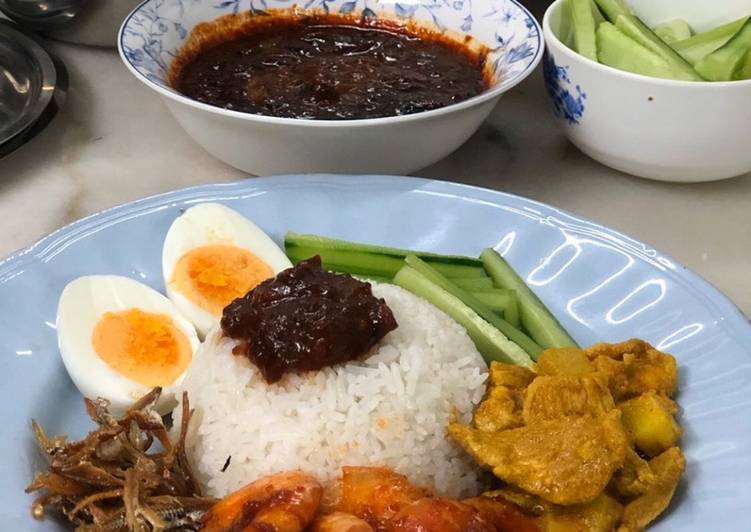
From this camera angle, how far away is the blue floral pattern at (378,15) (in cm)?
203

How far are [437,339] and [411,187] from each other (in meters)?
0.42

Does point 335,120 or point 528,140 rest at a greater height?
point 335,120

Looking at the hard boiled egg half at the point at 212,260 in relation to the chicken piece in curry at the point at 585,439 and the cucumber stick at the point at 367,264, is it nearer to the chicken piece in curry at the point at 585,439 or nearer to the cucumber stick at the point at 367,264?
the cucumber stick at the point at 367,264

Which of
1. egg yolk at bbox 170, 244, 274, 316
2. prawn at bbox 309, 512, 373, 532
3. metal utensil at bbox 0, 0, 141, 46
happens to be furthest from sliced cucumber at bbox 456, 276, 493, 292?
metal utensil at bbox 0, 0, 141, 46

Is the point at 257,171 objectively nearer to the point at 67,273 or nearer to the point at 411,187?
the point at 411,187

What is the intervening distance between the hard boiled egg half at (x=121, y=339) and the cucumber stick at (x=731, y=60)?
4.25 feet

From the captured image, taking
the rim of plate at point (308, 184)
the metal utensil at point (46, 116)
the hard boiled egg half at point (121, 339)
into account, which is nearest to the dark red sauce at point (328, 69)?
the rim of plate at point (308, 184)

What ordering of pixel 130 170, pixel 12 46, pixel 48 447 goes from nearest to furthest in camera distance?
pixel 48 447 → pixel 130 170 → pixel 12 46

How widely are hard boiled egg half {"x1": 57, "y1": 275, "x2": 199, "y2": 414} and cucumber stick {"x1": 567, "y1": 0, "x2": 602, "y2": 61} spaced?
3.74 ft

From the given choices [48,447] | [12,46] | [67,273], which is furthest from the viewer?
[12,46]

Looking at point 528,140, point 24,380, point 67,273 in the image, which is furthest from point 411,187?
point 24,380

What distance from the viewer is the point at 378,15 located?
2336mm

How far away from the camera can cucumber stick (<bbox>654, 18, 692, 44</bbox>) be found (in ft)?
7.16

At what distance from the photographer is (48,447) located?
4.55 ft
